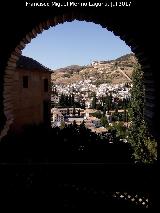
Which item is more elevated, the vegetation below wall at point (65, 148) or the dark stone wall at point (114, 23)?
the dark stone wall at point (114, 23)

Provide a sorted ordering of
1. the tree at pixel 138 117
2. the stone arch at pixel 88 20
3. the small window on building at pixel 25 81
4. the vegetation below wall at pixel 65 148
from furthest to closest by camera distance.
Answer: the small window on building at pixel 25 81 → the tree at pixel 138 117 → the vegetation below wall at pixel 65 148 → the stone arch at pixel 88 20

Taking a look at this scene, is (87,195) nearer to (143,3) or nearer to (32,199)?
(32,199)

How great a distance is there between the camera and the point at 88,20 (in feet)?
18.6

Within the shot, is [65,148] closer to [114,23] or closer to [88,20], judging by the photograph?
[88,20]

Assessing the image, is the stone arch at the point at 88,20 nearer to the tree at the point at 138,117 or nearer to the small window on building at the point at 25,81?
the tree at the point at 138,117

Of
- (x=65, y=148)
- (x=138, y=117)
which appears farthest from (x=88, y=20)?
(x=138, y=117)

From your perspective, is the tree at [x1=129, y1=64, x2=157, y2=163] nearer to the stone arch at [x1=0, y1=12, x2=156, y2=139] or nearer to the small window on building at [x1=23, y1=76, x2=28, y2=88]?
the small window on building at [x1=23, y1=76, x2=28, y2=88]

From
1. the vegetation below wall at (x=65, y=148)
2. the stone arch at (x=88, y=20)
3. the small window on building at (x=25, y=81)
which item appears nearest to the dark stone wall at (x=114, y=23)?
the stone arch at (x=88, y=20)

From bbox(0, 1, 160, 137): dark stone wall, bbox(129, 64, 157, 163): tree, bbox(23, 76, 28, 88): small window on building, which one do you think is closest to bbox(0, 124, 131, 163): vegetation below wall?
bbox(129, 64, 157, 163): tree

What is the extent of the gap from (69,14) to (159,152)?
8.66ft

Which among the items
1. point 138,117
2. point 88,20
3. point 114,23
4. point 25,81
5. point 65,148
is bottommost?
point 65,148

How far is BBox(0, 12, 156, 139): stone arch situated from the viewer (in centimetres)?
514

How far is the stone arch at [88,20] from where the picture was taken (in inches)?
202

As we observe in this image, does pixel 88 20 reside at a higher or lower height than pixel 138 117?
higher
